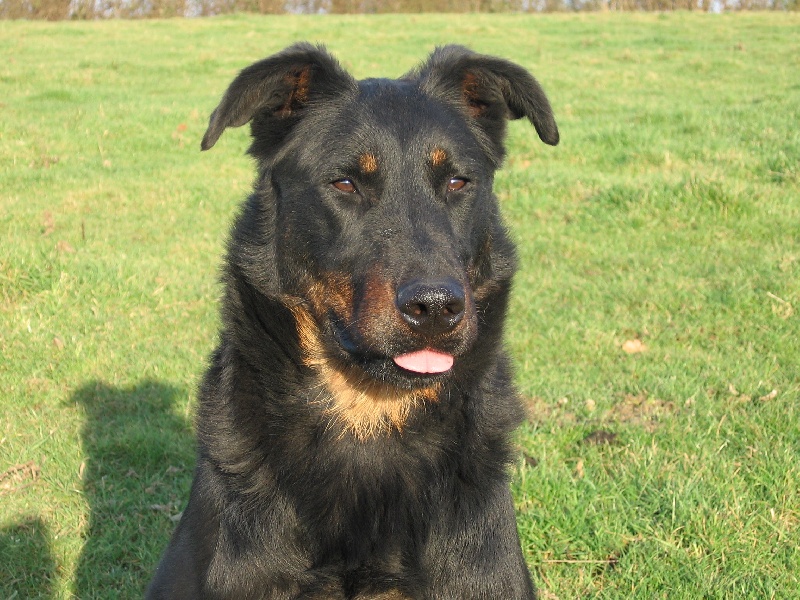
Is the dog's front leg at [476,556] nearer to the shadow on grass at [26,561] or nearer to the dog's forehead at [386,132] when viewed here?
the dog's forehead at [386,132]

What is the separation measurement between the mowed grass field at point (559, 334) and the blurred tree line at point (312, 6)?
16.0m

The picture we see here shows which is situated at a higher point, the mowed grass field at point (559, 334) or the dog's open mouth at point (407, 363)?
the dog's open mouth at point (407, 363)

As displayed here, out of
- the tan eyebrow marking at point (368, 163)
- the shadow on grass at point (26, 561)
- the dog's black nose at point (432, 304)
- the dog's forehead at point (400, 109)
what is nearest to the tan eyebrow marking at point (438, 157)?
the dog's forehead at point (400, 109)

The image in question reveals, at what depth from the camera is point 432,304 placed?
3.08 metres

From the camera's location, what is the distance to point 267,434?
340cm

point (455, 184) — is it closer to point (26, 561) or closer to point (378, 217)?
point (378, 217)

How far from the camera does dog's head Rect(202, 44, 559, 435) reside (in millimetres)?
3225

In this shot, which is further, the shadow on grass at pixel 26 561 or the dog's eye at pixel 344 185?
the shadow on grass at pixel 26 561

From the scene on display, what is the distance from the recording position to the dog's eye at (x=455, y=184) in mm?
3635

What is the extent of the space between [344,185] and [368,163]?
130mm

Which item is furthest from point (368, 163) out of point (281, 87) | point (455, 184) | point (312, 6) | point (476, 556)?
point (312, 6)

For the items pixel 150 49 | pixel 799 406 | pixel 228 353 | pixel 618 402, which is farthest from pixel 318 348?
pixel 150 49

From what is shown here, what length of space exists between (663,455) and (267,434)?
2.64 meters

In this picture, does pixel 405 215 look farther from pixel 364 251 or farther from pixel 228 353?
pixel 228 353
